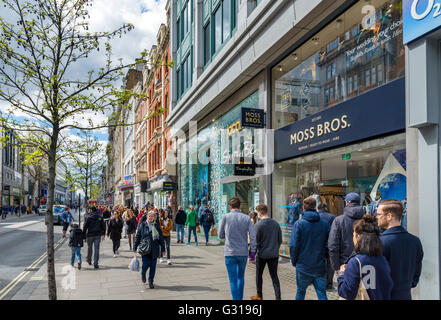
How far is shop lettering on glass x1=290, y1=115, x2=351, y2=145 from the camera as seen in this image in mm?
8635

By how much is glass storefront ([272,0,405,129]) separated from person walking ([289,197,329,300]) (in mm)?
3581

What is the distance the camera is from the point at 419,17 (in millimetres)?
6168

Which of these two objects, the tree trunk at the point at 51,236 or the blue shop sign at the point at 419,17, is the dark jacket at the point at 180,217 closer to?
the tree trunk at the point at 51,236

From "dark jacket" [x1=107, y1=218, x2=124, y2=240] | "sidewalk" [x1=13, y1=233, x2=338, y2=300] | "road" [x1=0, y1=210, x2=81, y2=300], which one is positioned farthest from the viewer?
"dark jacket" [x1=107, y1=218, x2=124, y2=240]

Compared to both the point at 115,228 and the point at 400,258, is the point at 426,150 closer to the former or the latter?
the point at 400,258

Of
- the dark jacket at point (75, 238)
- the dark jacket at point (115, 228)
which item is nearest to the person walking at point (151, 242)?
the dark jacket at point (75, 238)

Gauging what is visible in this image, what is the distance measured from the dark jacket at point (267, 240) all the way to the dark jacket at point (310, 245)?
113cm

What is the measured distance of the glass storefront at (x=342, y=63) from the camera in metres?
7.51

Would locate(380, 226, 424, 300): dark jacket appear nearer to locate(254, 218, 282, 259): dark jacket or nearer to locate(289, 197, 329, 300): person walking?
locate(289, 197, 329, 300): person walking

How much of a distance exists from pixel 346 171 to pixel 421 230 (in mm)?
2920

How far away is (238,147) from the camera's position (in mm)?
15508

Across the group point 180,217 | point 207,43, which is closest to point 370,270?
point 180,217

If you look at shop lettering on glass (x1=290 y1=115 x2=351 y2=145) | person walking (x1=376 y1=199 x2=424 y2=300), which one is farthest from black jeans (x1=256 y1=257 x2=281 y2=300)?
shop lettering on glass (x1=290 y1=115 x2=351 y2=145)

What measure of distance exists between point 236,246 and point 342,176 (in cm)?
378
